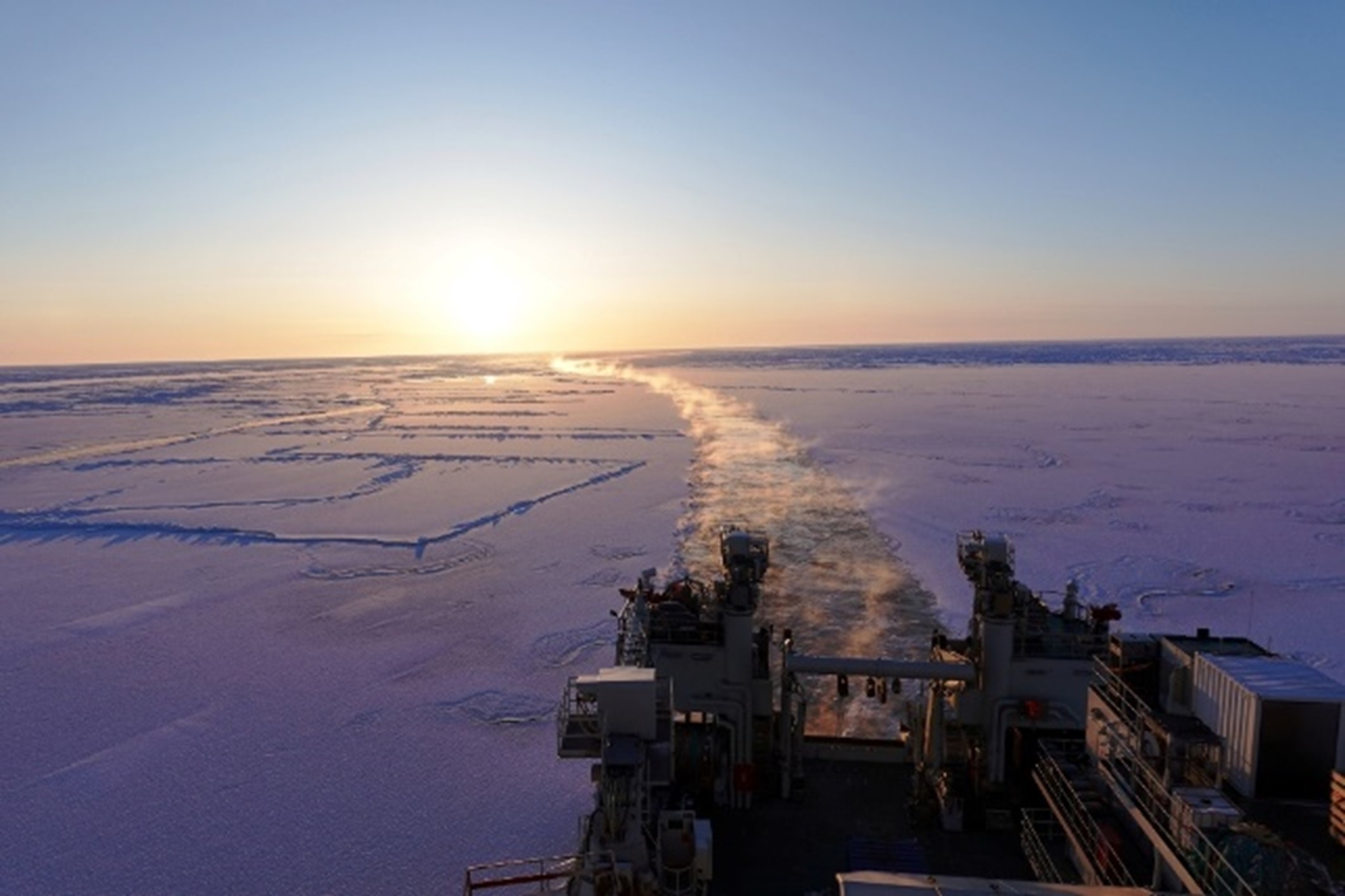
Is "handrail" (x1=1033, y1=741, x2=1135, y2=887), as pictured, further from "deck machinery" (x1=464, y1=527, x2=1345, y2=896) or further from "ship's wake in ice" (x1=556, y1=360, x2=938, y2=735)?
"ship's wake in ice" (x1=556, y1=360, x2=938, y2=735)

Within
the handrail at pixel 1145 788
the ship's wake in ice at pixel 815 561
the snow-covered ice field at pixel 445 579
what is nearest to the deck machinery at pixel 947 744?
the handrail at pixel 1145 788

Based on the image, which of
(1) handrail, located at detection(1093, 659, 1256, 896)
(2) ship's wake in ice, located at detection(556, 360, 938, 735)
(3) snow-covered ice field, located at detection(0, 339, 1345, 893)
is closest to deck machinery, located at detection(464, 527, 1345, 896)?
(1) handrail, located at detection(1093, 659, 1256, 896)

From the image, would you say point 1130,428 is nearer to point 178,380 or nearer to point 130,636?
point 130,636

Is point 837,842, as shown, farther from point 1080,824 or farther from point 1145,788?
point 1145,788

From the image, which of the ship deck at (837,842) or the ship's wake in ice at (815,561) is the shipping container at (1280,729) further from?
the ship's wake in ice at (815,561)

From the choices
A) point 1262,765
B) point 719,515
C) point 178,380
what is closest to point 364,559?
point 719,515
